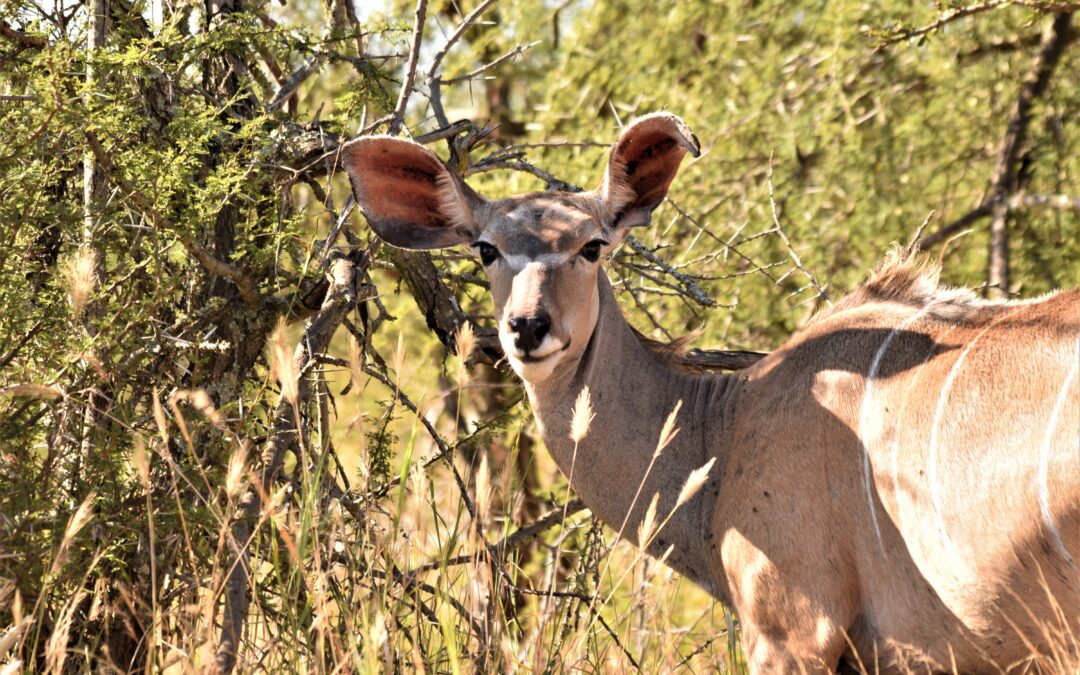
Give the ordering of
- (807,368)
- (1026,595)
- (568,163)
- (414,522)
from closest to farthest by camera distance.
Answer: (414,522), (1026,595), (807,368), (568,163)

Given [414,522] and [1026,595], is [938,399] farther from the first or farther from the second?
[414,522]

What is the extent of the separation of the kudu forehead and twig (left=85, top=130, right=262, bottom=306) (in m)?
0.77

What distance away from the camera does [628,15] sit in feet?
24.0

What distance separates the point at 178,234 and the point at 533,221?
1018 mm

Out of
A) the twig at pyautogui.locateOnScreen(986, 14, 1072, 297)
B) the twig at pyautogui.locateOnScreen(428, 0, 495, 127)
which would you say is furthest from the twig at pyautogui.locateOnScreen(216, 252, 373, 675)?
the twig at pyautogui.locateOnScreen(986, 14, 1072, 297)

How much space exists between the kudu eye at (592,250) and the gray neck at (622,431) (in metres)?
0.16

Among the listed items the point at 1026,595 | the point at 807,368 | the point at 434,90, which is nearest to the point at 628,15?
the point at 434,90

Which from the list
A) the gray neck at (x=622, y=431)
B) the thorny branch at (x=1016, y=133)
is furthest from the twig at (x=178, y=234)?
the thorny branch at (x=1016, y=133)

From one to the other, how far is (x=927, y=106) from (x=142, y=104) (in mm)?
4174

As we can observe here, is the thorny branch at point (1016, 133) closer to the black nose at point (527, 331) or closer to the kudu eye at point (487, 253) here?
the kudu eye at point (487, 253)

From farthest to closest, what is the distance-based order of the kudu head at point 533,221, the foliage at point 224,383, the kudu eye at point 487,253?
the kudu eye at point 487,253, the kudu head at point 533,221, the foliage at point 224,383

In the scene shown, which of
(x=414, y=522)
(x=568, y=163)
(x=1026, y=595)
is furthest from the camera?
(x=568, y=163)

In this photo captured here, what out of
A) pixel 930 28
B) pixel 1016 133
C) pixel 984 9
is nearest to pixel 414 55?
pixel 930 28

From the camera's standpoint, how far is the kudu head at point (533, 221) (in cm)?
352
